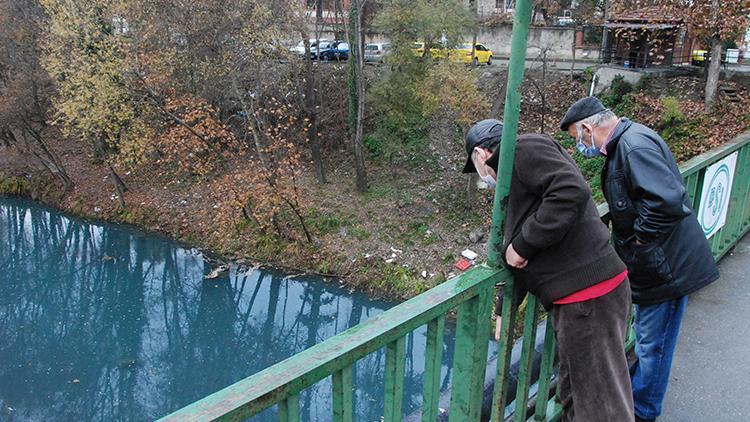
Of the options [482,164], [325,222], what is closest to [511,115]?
[482,164]

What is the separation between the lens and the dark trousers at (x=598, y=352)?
2.03 meters

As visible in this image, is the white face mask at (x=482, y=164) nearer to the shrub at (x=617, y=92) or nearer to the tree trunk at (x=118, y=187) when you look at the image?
the shrub at (x=617, y=92)

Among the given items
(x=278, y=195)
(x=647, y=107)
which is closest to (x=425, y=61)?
(x=278, y=195)

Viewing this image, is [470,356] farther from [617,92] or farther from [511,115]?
[617,92]

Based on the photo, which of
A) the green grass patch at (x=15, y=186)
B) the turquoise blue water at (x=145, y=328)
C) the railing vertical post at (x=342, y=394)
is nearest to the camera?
the railing vertical post at (x=342, y=394)

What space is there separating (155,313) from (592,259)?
1405cm

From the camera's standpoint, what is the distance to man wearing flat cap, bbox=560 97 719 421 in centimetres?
233

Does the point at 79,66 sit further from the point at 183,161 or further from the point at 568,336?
the point at 568,336

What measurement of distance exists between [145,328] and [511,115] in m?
13.4

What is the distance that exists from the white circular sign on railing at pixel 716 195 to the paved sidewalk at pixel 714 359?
476 millimetres

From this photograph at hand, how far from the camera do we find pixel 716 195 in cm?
409

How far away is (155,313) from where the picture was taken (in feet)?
47.1

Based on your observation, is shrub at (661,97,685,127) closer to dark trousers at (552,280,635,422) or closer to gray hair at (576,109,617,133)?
gray hair at (576,109,617,133)

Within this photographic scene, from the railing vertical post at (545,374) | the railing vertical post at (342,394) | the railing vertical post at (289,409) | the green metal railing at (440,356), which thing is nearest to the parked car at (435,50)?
the green metal railing at (440,356)
